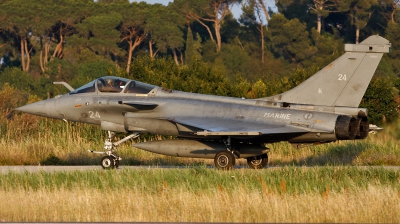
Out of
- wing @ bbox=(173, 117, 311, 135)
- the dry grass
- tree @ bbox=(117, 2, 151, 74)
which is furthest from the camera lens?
tree @ bbox=(117, 2, 151, 74)

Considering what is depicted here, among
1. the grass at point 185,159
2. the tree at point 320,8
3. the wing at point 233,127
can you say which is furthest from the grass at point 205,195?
the tree at point 320,8

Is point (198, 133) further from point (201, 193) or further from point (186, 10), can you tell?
point (186, 10)

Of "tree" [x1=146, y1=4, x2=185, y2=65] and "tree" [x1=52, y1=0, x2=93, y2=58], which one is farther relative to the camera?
"tree" [x1=52, y1=0, x2=93, y2=58]

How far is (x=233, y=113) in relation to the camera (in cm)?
1606

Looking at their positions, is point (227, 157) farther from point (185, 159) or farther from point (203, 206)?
point (203, 206)

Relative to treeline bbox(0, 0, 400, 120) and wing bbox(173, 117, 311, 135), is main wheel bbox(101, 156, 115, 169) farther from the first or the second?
treeline bbox(0, 0, 400, 120)

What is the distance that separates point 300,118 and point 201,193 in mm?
4102

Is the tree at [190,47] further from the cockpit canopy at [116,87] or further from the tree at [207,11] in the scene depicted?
the cockpit canopy at [116,87]

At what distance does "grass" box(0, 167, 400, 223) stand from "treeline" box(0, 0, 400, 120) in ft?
172

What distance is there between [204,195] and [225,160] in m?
4.11

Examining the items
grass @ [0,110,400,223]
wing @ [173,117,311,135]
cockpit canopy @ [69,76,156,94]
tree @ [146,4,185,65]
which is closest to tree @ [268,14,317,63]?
tree @ [146,4,185,65]

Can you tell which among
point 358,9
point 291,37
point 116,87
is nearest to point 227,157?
point 116,87

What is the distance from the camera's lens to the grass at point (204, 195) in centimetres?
1033

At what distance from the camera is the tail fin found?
1548cm
